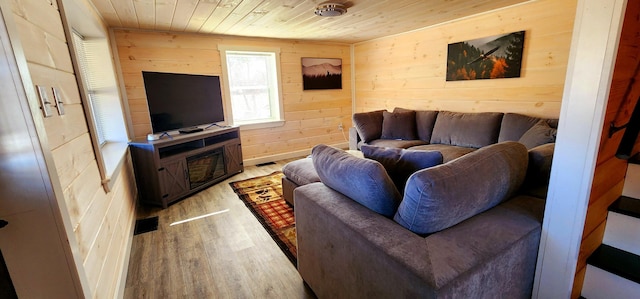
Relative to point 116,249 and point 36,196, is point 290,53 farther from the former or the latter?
point 36,196

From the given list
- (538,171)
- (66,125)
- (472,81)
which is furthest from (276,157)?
(538,171)

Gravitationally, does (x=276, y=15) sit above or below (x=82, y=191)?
above

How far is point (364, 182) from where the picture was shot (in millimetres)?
1244

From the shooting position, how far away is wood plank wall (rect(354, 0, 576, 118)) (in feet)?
8.95

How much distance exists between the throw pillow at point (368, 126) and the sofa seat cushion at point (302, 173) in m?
1.46

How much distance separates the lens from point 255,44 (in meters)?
4.24

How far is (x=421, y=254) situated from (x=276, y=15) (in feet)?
9.29

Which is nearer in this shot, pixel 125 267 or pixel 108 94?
pixel 125 267

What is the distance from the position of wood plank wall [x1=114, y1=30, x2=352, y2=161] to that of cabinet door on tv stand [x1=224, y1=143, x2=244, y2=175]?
46 centimetres

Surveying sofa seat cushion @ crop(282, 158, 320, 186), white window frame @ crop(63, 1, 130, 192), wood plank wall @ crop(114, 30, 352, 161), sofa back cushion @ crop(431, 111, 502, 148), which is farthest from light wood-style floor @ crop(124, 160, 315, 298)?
sofa back cushion @ crop(431, 111, 502, 148)

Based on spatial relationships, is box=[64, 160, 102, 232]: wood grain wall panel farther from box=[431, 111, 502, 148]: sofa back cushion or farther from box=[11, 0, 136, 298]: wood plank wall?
box=[431, 111, 502, 148]: sofa back cushion

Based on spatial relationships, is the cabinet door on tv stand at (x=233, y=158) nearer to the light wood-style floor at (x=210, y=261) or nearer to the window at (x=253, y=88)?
the window at (x=253, y=88)

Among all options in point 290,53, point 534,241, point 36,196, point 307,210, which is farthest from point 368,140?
point 36,196

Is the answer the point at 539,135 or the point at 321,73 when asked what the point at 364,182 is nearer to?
the point at 539,135
